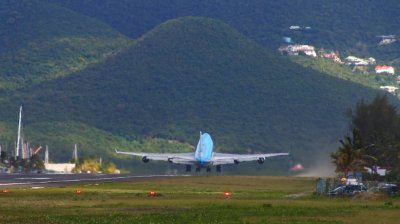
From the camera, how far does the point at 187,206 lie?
82.1 meters

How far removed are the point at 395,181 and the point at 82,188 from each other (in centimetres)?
2828

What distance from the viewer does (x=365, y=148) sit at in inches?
5404

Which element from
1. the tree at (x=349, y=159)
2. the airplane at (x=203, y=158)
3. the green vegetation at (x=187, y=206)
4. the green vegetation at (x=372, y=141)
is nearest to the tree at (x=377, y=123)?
the green vegetation at (x=372, y=141)

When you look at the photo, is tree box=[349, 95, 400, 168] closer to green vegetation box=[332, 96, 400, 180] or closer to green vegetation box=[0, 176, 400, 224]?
green vegetation box=[332, 96, 400, 180]

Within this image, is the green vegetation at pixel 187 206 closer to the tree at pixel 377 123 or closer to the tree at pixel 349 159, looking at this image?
the tree at pixel 349 159

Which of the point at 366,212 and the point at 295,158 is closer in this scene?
the point at 366,212

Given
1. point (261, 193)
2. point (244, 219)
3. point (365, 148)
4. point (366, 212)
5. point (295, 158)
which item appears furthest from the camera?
point (295, 158)

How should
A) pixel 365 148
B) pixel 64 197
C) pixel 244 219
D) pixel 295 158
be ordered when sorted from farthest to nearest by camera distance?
pixel 295 158 → pixel 365 148 → pixel 64 197 → pixel 244 219

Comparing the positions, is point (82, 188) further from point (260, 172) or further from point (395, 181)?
point (260, 172)

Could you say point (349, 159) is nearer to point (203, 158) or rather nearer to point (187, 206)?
point (203, 158)

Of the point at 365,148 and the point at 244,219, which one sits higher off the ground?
the point at 365,148

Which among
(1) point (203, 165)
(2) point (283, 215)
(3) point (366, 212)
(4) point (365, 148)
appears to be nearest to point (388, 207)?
(3) point (366, 212)

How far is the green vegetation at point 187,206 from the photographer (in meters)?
69.5

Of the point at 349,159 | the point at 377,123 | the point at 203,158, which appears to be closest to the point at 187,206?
the point at 349,159
